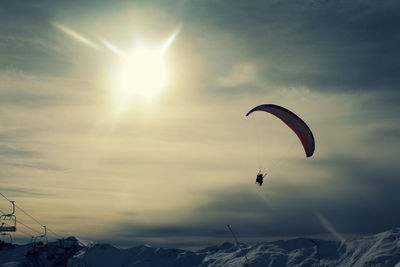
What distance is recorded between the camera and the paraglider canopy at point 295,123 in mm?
45031

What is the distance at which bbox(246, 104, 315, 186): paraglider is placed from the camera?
147ft

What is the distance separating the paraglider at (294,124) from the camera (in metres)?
44.9

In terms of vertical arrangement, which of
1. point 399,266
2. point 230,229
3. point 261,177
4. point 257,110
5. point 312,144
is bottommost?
point 399,266

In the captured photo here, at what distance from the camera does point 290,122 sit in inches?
1852

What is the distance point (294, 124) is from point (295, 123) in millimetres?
603

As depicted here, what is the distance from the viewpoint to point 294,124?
4681 centimetres

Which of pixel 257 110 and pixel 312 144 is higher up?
pixel 257 110

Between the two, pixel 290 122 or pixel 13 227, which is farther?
pixel 13 227

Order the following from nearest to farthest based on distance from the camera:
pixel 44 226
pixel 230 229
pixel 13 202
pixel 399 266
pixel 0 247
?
pixel 230 229 < pixel 13 202 < pixel 0 247 < pixel 44 226 < pixel 399 266

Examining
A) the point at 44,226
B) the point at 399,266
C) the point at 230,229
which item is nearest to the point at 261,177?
the point at 230,229

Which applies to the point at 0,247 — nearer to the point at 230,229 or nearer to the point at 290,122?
the point at 230,229

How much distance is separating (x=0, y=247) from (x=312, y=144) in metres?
68.8

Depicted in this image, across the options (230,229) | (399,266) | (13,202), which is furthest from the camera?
(399,266)

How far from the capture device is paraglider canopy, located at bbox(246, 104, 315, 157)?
45.0 metres
